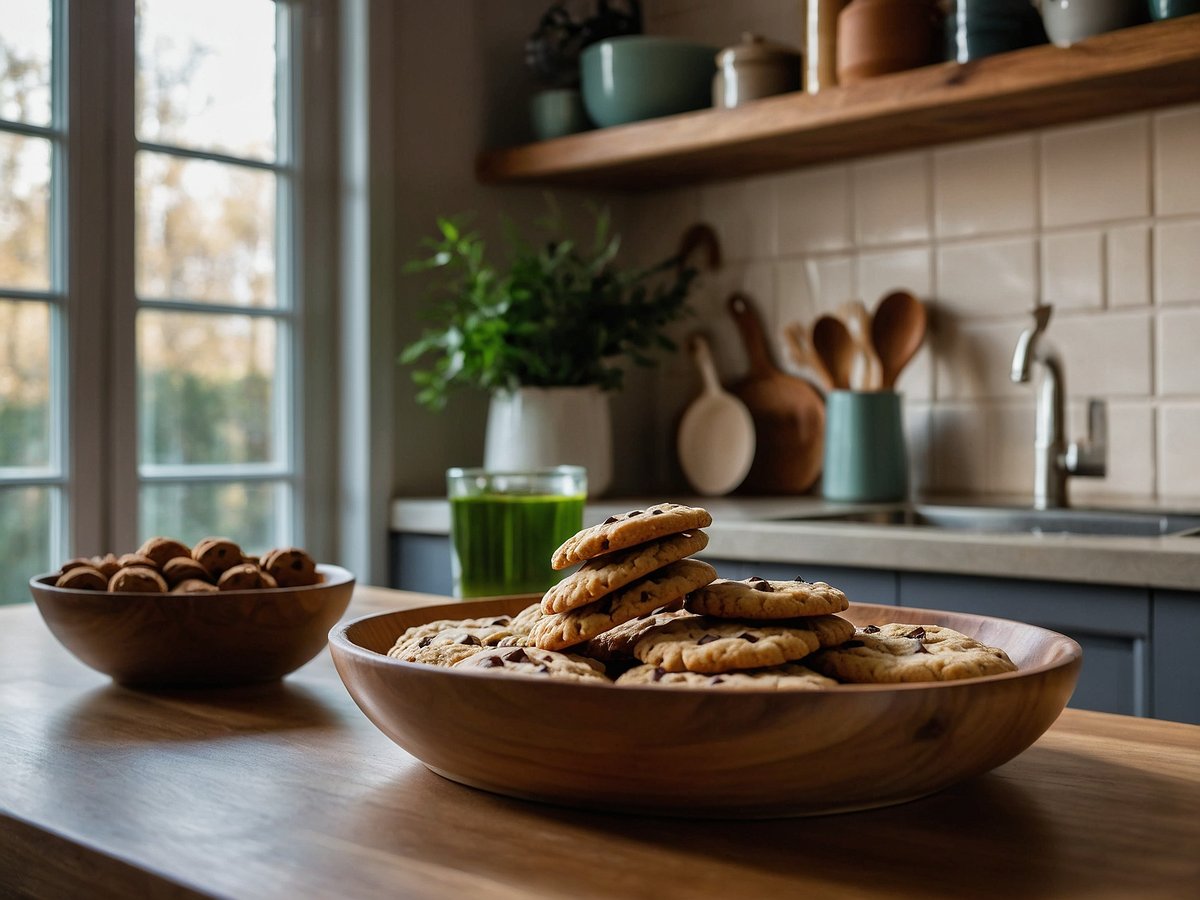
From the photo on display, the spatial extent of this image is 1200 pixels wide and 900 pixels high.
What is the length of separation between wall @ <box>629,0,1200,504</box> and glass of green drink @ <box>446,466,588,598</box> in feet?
4.30

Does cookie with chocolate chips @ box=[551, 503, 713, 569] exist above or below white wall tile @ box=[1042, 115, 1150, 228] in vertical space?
below

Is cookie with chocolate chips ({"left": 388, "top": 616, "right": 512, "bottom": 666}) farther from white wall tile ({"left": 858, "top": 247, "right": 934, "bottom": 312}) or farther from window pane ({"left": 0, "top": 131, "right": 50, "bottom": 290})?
white wall tile ({"left": 858, "top": 247, "right": 934, "bottom": 312})

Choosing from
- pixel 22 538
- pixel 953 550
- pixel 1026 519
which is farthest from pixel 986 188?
pixel 22 538

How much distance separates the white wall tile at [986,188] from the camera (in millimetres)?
2287

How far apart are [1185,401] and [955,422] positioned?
42cm

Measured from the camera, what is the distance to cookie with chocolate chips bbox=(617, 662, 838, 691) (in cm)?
57

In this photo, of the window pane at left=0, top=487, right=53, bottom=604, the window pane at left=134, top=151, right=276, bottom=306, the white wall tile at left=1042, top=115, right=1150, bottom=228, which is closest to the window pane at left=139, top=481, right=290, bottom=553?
the window pane at left=0, top=487, right=53, bottom=604

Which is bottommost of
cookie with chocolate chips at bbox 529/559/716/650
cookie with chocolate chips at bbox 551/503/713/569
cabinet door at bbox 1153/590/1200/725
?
cabinet door at bbox 1153/590/1200/725

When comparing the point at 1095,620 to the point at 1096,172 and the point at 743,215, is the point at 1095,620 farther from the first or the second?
the point at 743,215

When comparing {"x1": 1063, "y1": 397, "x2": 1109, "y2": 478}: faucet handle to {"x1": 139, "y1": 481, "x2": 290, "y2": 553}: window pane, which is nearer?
{"x1": 1063, "y1": 397, "x2": 1109, "y2": 478}: faucet handle

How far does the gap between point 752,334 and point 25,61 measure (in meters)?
1.43

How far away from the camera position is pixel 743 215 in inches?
107

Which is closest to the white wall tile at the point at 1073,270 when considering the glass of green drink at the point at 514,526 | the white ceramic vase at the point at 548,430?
the white ceramic vase at the point at 548,430

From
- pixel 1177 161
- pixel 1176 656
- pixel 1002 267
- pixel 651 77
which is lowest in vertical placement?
pixel 1176 656
